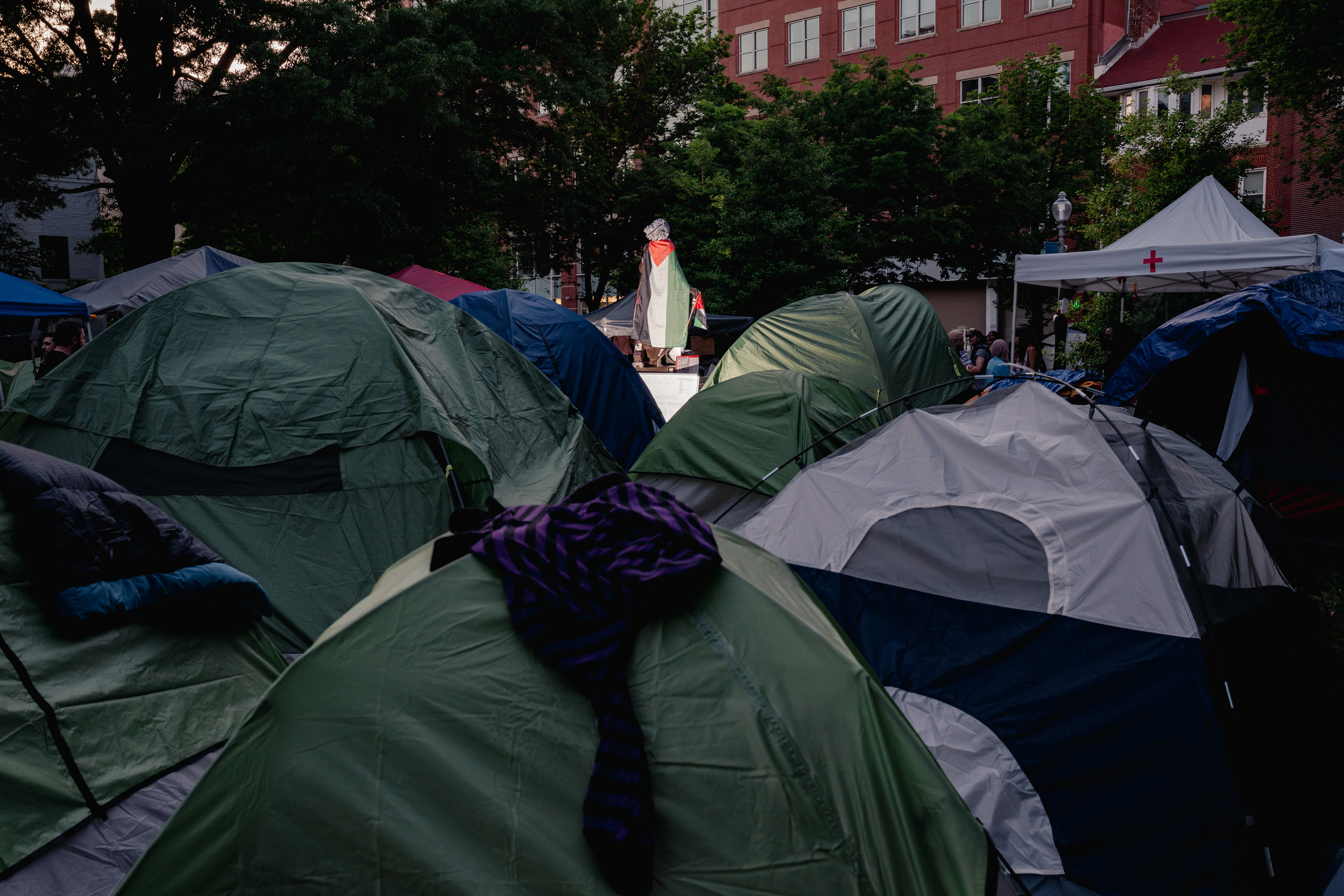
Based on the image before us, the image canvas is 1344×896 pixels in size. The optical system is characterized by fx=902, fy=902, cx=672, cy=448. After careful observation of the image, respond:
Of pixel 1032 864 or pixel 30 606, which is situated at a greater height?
pixel 30 606

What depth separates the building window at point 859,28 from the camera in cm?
3353

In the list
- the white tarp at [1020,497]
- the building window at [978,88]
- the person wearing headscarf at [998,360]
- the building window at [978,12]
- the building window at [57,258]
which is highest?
the building window at [978,12]

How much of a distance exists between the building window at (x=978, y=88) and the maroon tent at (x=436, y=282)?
20.3m

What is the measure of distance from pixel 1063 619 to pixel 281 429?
13.7 feet

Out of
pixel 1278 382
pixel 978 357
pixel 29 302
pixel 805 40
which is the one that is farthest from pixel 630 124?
pixel 1278 382

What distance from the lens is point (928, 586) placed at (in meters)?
4.10

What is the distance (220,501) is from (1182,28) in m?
36.4

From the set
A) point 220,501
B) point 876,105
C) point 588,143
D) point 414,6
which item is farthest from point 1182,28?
point 220,501

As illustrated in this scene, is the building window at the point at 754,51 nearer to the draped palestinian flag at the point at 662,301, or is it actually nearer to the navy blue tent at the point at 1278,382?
the draped palestinian flag at the point at 662,301

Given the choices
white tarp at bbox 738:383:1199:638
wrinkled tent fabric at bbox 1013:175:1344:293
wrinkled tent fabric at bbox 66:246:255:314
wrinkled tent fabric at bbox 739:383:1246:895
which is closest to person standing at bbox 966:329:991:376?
wrinkled tent fabric at bbox 1013:175:1344:293

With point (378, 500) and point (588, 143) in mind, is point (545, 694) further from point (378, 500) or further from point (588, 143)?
point (588, 143)

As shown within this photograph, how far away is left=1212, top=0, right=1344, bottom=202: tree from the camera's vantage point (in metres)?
16.5

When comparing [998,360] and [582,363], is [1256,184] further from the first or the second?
[582,363]

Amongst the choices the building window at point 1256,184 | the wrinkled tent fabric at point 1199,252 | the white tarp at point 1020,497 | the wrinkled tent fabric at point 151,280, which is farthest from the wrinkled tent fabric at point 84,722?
the building window at point 1256,184
